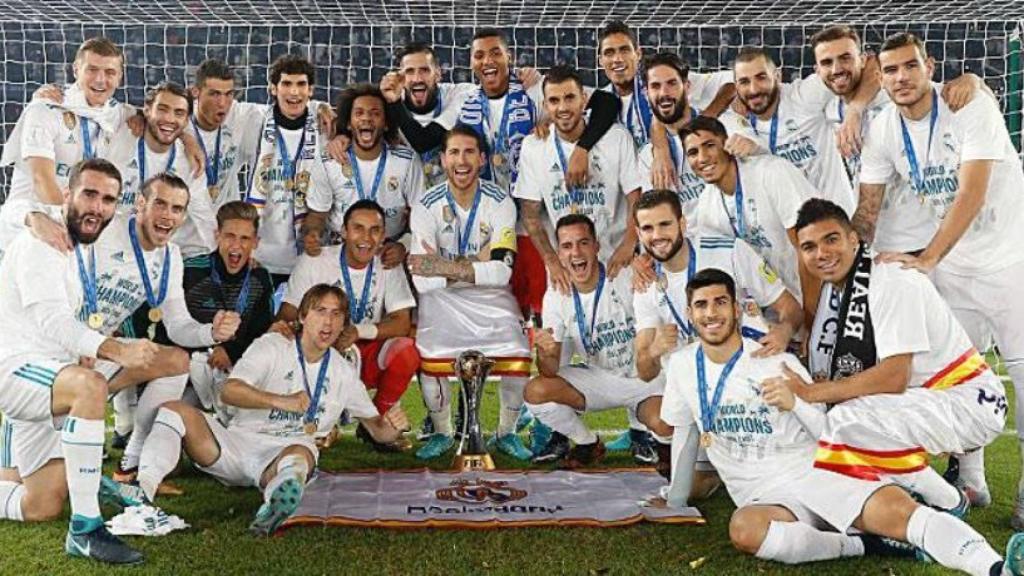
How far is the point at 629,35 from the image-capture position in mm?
5422

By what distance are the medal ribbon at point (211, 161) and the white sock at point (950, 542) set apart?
379cm

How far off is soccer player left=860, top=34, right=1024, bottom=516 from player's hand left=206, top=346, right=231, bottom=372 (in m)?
2.92

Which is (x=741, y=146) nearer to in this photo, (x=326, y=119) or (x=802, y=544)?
(x=802, y=544)

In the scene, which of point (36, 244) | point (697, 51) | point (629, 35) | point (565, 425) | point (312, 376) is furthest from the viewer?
point (697, 51)

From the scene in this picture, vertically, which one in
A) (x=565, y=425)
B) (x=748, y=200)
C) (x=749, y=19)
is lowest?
(x=565, y=425)

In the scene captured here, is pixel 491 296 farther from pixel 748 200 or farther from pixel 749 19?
pixel 749 19

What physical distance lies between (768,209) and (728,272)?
1.13 ft

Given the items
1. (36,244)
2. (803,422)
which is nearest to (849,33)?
(803,422)

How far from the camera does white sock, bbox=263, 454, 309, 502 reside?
148 inches

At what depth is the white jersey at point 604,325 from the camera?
500 cm

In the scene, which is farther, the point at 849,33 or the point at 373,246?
the point at 373,246

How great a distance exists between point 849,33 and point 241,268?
2.93 meters

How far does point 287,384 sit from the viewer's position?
436cm

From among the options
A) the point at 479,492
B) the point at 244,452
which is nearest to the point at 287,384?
the point at 244,452
